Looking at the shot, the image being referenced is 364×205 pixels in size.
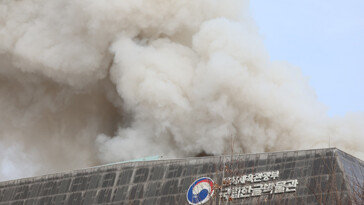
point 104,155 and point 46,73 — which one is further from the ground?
point 46,73

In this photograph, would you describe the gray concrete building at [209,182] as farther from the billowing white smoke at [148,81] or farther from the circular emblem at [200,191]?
the billowing white smoke at [148,81]

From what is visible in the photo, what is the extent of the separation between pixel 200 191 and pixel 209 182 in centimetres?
46

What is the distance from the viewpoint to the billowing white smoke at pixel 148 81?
40.3 m

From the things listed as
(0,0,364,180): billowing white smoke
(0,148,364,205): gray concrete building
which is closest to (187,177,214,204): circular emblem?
(0,148,364,205): gray concrete building

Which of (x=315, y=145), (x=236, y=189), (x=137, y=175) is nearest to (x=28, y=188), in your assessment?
(x=137, y=175)

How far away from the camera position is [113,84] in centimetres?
4522

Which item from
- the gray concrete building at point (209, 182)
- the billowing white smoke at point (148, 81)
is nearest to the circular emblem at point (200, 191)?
the gray concrete building at point (209, 182)

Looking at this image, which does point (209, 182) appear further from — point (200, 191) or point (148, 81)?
point (148, 81)

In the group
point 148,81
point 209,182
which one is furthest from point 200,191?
point 148,81

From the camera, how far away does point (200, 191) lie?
96.0 feet

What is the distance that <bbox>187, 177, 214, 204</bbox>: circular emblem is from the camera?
2866 centimetres

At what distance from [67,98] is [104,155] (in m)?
5.44

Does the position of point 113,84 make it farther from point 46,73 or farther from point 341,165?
point 341,165

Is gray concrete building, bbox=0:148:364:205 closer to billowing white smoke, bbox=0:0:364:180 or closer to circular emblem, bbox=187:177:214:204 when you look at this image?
circular emblem, bbox=187:177:214:204
